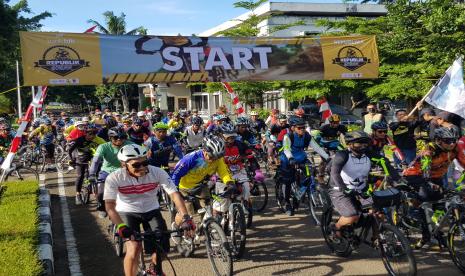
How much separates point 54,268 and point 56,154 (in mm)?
10042

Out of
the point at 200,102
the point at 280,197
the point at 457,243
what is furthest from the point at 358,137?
the point at 200,102

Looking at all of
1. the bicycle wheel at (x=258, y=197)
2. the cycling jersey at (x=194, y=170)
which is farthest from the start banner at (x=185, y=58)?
the cycling jersey at (x=194, y=170)

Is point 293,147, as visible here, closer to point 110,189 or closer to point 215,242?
point 215,242

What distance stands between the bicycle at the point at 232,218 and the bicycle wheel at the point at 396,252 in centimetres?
181


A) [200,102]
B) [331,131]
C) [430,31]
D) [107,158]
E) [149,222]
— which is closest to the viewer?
[149,222]

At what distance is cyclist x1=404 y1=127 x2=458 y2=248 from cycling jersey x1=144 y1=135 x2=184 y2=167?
444 cm

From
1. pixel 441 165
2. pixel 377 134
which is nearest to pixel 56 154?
pixel 377 134

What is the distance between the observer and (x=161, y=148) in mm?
8883

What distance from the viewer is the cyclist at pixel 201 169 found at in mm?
6137

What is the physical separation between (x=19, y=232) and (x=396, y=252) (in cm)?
548

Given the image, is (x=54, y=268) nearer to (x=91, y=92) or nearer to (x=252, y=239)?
(x=252, y=239)

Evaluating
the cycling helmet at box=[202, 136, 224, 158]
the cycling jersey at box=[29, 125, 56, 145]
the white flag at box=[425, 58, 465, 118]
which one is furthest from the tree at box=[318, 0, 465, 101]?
the cycling jersey at box=[29, 125, 56, 145]

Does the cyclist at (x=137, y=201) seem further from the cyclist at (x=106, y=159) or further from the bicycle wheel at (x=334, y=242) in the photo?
the cyclist at (x=106, y=159)

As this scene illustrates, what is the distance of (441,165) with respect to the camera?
635 centimetres
